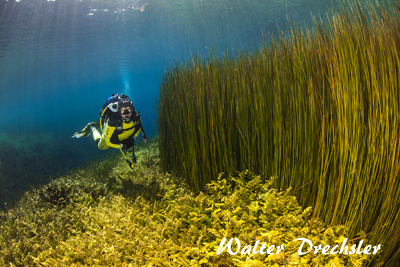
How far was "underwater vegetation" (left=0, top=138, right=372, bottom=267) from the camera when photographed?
6.84 feet

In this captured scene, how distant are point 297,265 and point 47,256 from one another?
10.3 ft

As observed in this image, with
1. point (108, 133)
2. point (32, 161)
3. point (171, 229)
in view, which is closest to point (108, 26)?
point (32, 161)

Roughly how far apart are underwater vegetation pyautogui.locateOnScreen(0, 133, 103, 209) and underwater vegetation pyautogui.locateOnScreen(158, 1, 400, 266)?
6.15 meters

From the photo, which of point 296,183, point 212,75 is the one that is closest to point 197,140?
point 212,75

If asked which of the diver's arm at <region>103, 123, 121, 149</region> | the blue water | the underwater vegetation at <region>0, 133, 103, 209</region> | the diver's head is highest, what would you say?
the blue water

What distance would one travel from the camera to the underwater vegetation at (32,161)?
9.09 meters

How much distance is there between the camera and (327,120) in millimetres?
2488

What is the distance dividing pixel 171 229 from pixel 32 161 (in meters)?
12.7

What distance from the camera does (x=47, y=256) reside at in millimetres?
3049

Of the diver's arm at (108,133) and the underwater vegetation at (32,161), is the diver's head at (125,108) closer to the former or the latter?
the diver's arm at (108,133)

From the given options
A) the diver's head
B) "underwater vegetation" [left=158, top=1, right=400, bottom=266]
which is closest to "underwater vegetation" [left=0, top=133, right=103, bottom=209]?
the diver's head

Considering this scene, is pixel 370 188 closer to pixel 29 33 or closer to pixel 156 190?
pixel 156 190

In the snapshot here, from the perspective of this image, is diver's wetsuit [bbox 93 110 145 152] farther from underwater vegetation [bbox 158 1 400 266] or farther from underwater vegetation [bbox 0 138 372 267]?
underwater vegetation [bbox 158 1 400 266]

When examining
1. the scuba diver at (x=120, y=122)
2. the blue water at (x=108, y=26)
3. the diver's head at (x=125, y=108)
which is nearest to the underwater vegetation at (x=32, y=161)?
the blue water at (x=108, y=26)
